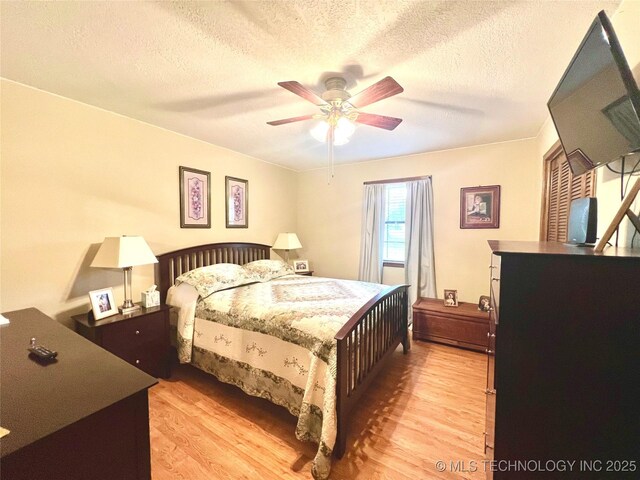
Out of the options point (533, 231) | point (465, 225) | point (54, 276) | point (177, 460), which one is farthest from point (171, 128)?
point (533, 231)

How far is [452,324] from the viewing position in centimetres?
315

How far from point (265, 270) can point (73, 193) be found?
2.02 m

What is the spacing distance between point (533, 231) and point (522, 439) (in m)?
2.97

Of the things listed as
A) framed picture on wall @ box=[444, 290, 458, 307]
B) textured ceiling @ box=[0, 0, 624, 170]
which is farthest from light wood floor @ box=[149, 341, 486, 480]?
textured ceiling @ box=[0, 0, 624, 170]

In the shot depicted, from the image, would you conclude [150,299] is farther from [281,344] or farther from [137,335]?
[281,344]

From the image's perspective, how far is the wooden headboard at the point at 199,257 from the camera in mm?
2844

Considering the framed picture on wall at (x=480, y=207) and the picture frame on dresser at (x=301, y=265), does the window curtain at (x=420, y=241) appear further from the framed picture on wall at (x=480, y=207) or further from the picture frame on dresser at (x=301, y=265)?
the picture frame on dresser at (x=301, y=265)

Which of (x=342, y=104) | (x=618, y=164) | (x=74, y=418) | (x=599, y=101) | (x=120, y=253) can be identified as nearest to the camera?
(x=74, y=418)

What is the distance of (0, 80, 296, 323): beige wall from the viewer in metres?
1.96

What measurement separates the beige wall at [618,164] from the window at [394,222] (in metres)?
2.51

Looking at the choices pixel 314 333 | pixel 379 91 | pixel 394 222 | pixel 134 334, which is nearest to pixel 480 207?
pixel 394 222

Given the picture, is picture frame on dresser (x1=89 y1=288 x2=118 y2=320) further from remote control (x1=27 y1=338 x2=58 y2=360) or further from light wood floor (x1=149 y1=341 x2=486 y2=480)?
remote control (x1=27 y1=338 x2=58 y2=360)

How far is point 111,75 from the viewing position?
184 cm

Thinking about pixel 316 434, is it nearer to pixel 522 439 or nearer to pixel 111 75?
pixel 522 439
